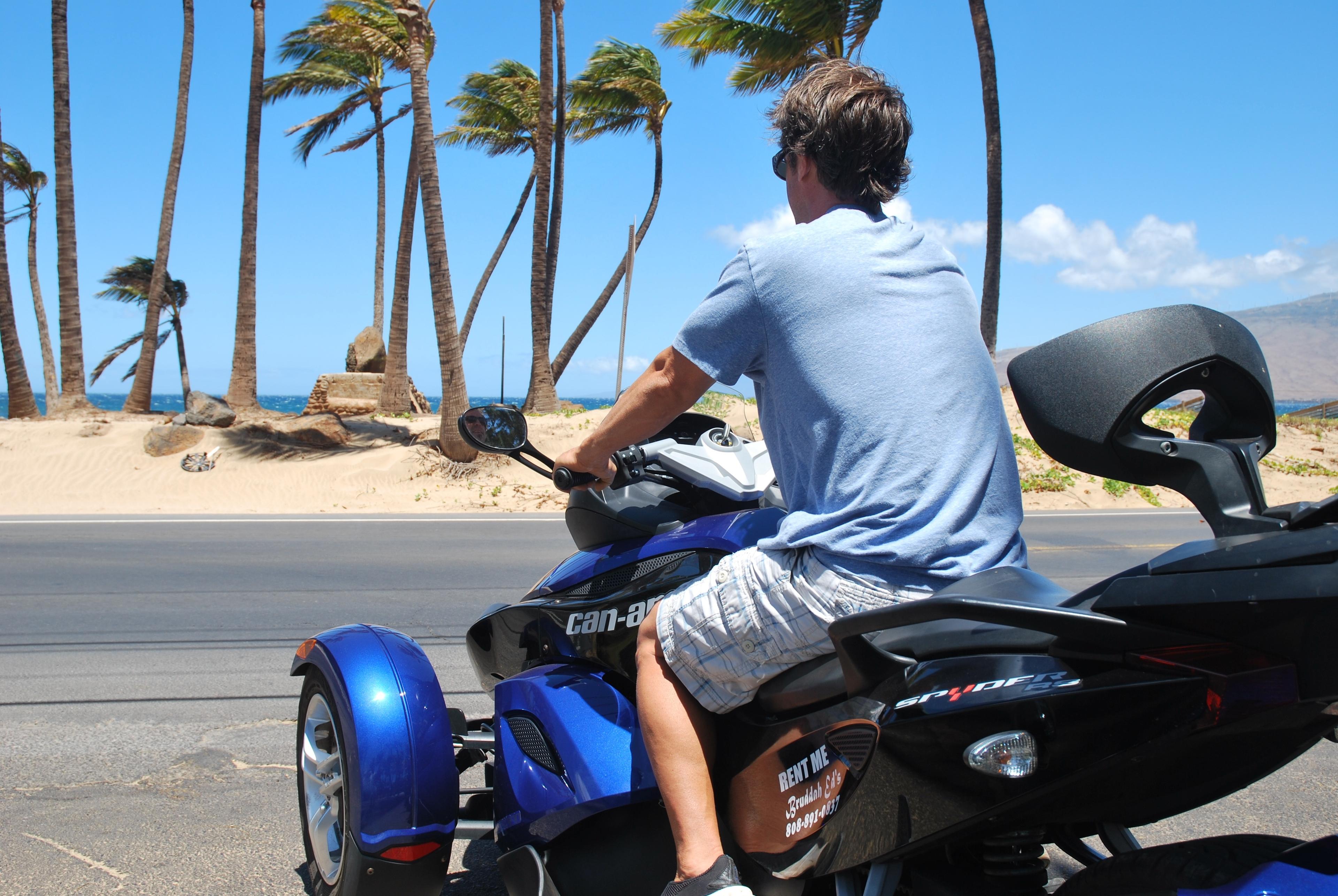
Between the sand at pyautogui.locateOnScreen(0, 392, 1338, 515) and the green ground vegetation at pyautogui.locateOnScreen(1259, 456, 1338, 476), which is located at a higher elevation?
the green ground vegetation at pyautogui.locateOnScreen(1259, 456, 1338, 476)

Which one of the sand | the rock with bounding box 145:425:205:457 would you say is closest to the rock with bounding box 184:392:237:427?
the rock with bounding box 145:425:205:457

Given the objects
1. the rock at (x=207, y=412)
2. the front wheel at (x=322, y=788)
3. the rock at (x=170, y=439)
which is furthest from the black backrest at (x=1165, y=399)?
the rock at (x=207, y=412)

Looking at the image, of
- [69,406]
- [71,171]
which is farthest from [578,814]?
[71,171]

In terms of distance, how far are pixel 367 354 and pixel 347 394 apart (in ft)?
7.58

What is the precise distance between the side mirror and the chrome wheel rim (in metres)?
0.78

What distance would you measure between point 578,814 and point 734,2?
724 inches

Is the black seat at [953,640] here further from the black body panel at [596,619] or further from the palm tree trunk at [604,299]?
the palm tree trunk at [604,299]

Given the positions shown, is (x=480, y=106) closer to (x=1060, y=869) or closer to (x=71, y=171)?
(x=71, y=171)

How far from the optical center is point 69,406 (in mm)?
18047

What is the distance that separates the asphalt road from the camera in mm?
2951

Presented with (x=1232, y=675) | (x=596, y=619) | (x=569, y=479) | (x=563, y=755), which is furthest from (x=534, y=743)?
(x=1232, y=675)

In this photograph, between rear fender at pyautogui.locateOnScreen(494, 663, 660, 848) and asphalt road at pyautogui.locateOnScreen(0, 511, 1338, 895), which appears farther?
asphalt road at pyautogui.locateOnScreen(0, 511, 1338, 895)

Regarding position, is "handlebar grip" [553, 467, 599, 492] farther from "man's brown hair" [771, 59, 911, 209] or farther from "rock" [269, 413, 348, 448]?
"rock" [269, 413, 348, 448]

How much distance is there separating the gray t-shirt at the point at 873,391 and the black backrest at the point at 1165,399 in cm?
22
